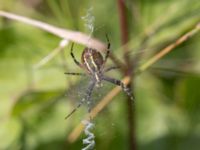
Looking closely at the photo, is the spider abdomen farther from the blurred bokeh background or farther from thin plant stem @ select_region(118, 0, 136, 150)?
the blurred bokeh background

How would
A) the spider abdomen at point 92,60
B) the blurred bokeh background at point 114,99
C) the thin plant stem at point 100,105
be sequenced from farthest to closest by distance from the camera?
1. the blurred bokeh background at point 114,99
2. the thin plant stem at point 100,105
3. the spider abdomen at point 92,60

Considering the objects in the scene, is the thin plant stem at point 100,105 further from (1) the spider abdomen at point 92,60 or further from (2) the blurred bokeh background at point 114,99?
(1) the spider abdomen at point 92,60

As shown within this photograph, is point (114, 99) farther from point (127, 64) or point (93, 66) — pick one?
point (93, 66)

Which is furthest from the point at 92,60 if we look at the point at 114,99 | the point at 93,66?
the point at 114,99

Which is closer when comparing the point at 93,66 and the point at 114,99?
the point at 93,66

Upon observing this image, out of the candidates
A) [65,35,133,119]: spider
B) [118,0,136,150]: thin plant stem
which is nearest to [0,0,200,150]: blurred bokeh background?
[118,0,136,150]: thin plant stem

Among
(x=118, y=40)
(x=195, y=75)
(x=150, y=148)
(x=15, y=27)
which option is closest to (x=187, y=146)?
(x=150, y=148)

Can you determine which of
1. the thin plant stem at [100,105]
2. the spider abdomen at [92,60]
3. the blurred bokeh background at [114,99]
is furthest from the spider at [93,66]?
the blurred bokeh background at [114,99]
